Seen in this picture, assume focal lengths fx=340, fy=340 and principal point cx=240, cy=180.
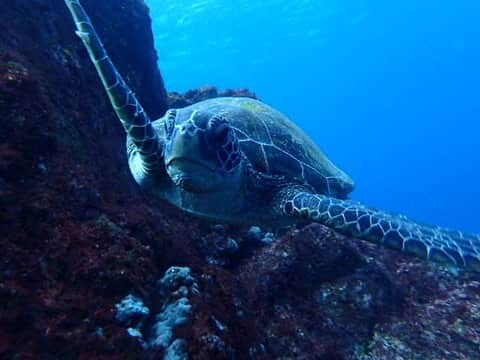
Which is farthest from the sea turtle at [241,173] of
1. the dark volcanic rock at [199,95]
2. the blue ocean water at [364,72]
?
the blue ocean water at [364,72]

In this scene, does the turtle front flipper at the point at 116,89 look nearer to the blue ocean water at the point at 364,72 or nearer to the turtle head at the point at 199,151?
the turtle head at the point at 199,151

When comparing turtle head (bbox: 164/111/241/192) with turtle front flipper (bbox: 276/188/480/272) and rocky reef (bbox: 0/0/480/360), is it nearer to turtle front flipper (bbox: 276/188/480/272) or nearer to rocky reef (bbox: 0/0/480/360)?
rocky reef (bbox: 0/0/480/360)

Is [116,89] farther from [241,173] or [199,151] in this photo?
[241,173]

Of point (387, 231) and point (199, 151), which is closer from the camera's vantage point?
point (199, 151)

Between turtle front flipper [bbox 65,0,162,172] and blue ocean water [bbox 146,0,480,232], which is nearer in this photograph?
turtle front flipper [bbox 65,0,162,172]

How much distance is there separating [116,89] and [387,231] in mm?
3449

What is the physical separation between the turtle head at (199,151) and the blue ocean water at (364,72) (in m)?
33.7

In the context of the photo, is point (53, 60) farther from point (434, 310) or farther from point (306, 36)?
point (306, 36)

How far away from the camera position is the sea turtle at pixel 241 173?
3.61m

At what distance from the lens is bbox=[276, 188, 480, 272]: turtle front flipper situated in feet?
11.7

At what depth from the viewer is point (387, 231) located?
390 cm

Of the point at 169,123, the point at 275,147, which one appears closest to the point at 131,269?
the point at 169,123

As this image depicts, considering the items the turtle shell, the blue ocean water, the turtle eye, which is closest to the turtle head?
the turtle eye

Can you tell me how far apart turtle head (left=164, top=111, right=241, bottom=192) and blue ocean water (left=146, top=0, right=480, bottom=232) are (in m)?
33.7
